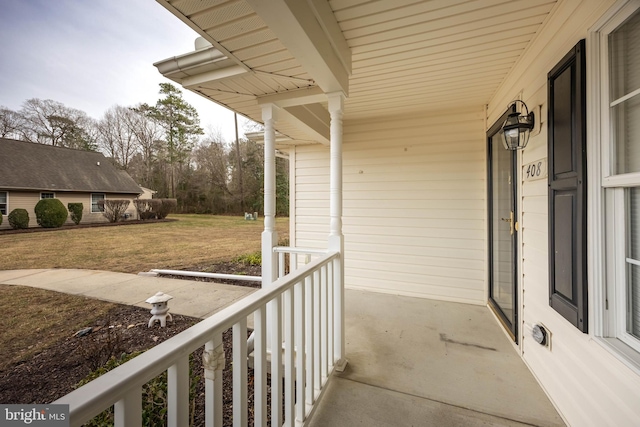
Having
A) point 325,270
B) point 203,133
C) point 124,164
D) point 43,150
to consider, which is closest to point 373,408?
point 325,270

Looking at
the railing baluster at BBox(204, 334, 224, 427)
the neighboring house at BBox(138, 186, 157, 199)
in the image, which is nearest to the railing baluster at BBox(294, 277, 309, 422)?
the railing baluster at BBox(204, 334, 224, 427)

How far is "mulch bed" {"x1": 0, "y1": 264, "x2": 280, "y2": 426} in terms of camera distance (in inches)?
74.4

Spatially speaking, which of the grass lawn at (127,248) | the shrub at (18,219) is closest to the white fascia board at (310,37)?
the grass lawn at (127,248)

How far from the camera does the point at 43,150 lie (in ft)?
24.2

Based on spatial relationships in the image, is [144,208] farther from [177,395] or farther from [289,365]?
[177,395]

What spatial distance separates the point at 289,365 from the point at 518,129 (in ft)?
7.83

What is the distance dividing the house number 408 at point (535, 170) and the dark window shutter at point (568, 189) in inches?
6.3

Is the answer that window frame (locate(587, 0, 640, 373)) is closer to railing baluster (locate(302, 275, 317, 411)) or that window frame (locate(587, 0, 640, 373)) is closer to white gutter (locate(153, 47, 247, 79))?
railing baluster (locate(302, 275, 317, 411))

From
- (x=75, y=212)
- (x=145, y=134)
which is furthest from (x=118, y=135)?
(x=75, y=212)

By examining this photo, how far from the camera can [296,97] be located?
A: 2293mm

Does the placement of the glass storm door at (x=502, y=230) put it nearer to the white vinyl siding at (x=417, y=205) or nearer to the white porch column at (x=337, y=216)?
the white vinyl siding at (x=417, y=205)

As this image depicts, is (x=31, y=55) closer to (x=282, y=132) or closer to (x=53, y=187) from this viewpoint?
(x=282, y=132)

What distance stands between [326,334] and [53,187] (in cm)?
1193

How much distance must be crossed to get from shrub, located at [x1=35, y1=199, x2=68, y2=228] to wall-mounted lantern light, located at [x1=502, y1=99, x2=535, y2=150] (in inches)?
451
